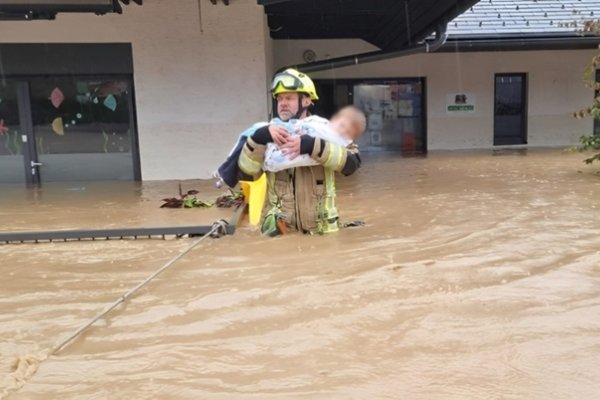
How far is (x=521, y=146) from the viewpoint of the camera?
16.4 meters

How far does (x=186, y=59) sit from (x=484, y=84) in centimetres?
897

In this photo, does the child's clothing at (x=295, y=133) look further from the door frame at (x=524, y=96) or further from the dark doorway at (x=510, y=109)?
the dark doorway at (x=510, y=109)

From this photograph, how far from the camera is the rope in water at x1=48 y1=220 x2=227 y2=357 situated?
9.98 ft

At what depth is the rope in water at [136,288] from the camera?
3041mm

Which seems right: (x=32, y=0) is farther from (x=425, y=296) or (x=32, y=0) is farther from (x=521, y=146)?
(x=521, y=146)

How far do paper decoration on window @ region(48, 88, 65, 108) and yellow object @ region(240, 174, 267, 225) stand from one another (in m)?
6.81

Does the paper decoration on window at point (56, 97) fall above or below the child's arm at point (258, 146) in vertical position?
above

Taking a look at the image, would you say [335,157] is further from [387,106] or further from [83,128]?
[387,106]

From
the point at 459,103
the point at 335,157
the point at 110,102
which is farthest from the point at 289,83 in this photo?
the point at 459,103

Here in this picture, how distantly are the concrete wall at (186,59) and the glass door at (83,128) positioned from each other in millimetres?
520

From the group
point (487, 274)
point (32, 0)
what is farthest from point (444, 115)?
point (487, 274)

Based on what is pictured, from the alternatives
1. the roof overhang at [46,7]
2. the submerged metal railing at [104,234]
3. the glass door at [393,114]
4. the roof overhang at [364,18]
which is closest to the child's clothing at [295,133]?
the submerged metal railing at [104,234]

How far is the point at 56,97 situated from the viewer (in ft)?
36.4

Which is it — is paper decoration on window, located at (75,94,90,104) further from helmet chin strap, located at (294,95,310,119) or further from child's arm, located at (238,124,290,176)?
helmet chin strap, located at (294,95,310,119)
